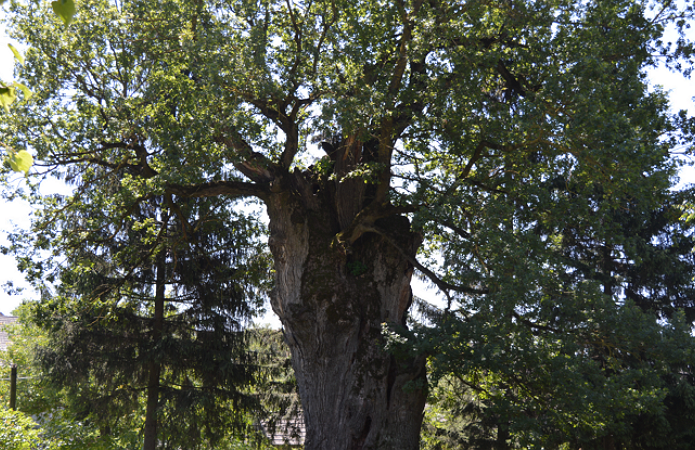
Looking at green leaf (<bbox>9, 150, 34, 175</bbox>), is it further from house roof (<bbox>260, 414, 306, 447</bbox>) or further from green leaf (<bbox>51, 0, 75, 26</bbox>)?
house roof (<bbox>260, 414, 306, 447</bbox>)

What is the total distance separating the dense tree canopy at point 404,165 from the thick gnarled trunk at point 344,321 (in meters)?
0.03

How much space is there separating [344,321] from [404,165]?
338cm

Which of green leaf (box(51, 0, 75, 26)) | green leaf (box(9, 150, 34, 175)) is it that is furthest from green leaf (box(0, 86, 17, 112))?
green leaf (box(51, 0, 75, 26))

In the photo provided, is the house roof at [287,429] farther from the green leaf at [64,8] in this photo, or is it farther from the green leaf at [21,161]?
the green leaf at [64,8]

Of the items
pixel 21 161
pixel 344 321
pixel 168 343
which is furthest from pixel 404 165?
pixel 21 161

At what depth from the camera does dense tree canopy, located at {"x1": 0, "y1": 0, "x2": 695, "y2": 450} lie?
711cm

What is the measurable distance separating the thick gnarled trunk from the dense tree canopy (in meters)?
0.03

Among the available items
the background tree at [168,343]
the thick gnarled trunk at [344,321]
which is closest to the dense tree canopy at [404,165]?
the thick gnarled trunk at [344,321]

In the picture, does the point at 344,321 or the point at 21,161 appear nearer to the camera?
the point at 21,161

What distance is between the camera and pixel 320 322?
28.0 feet

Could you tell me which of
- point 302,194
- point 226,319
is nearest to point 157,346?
point 226,319

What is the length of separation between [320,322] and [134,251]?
440 cm

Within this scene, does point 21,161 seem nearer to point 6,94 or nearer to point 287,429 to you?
point 6,94

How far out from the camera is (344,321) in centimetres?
848
